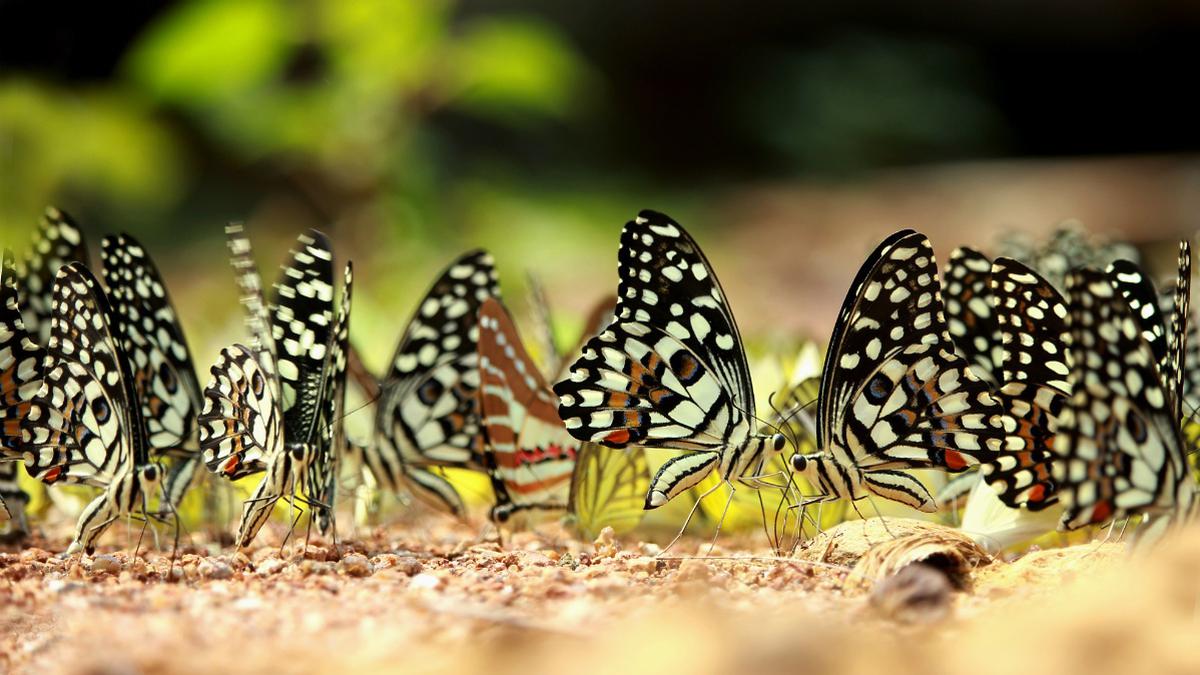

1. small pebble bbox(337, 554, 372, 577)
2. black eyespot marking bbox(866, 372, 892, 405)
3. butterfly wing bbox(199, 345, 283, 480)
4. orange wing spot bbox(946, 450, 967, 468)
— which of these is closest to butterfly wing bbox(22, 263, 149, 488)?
butterfly wing bbox(199, 345, 283, 480)

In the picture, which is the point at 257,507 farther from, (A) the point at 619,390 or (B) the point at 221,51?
(B) the point at 221,51

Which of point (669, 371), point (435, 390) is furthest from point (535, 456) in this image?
point (669, 371)

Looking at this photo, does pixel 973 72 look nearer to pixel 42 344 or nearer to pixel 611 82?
pixel 611 82

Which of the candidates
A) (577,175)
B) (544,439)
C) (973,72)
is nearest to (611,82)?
(577,175)

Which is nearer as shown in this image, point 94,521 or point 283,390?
point 94,521

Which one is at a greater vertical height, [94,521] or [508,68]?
[508,68]

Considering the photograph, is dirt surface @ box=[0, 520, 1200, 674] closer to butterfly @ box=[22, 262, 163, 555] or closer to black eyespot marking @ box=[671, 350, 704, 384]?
butterfly @ box=[22, 262, 163, 555]
